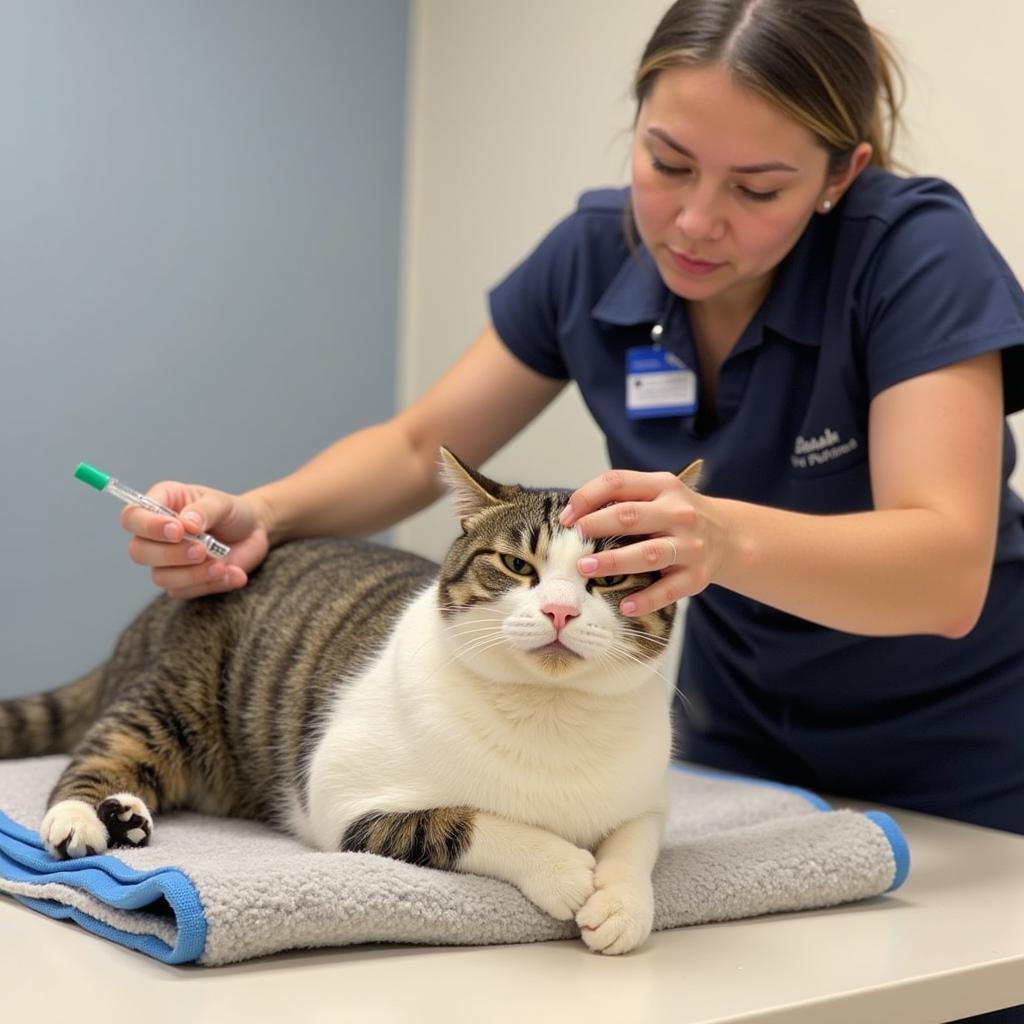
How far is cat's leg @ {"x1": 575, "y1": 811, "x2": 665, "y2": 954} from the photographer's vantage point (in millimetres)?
1039

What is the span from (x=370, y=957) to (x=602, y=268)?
1.11m

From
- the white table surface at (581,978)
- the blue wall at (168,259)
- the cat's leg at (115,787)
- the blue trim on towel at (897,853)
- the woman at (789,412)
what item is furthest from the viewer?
the blue wall at (168,259)

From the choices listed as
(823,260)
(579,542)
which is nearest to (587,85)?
(823,260)

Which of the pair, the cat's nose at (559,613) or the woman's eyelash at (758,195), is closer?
the cat's nose at (559,613)

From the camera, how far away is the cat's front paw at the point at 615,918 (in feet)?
3.41

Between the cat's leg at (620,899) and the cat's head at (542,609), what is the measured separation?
144mm

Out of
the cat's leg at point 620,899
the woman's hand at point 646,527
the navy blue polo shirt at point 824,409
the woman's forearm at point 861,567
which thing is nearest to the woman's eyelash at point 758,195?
the navy blue polo shirt at point 824,409

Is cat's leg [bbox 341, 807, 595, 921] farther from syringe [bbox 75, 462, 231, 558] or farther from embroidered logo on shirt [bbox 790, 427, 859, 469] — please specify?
embroidered logo on shirt [bbox 790, 427, 859, 469]

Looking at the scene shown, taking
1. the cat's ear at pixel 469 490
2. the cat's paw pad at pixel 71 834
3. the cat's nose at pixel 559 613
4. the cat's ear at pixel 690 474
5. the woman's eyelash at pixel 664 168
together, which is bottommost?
the cat's paw pad at pixel 71 834

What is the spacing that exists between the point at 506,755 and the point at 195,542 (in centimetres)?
53

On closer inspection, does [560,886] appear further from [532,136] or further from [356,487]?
[532,136]

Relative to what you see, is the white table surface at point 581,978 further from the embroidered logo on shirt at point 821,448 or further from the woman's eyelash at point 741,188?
the woman's eyelash at point 741,188

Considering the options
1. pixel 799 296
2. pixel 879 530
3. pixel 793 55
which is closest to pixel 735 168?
pixel 793 55

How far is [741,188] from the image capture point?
1.49 m
